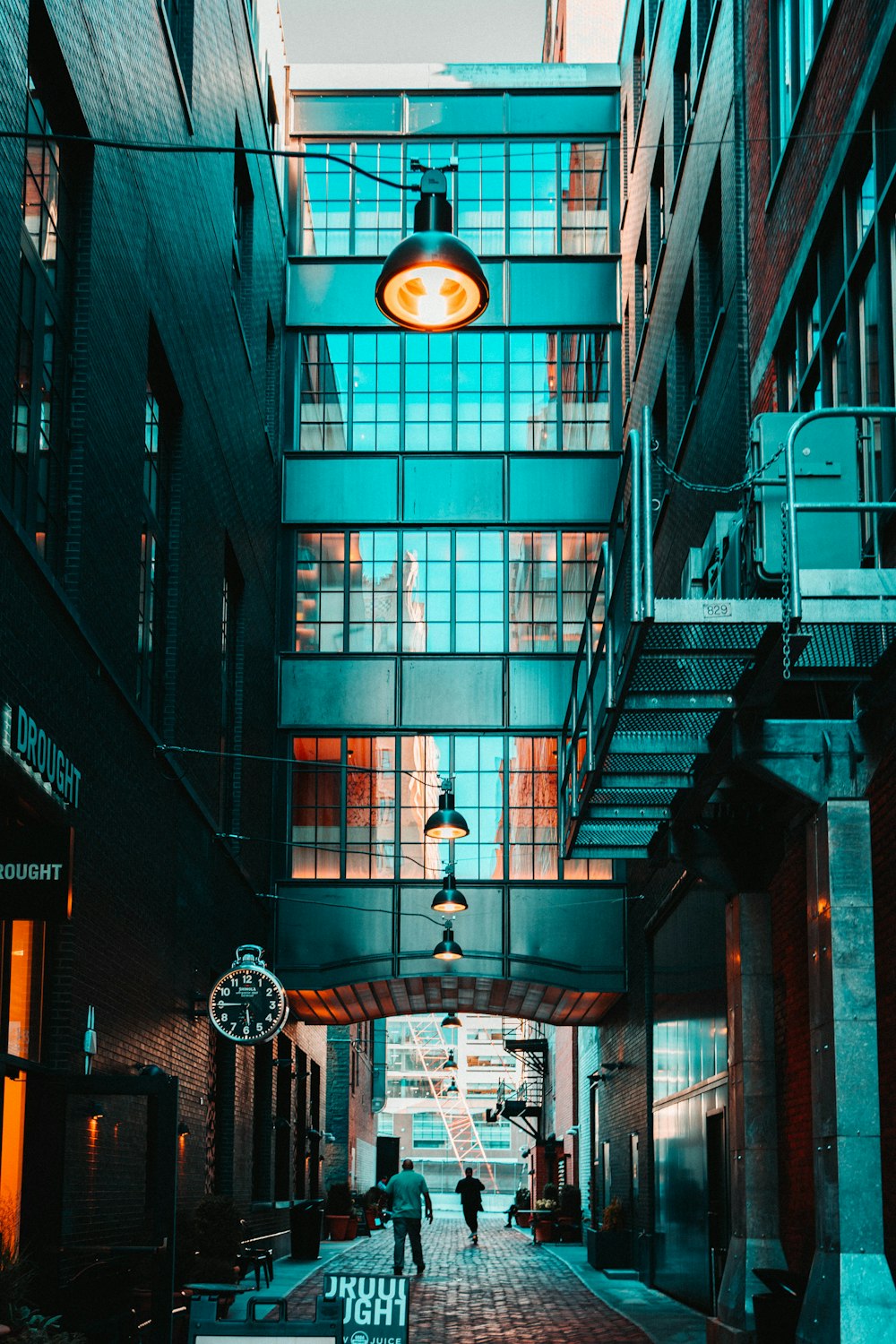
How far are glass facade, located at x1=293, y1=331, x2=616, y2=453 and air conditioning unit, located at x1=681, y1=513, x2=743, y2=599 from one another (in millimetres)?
15419

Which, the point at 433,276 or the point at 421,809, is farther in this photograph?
the point at 421,809

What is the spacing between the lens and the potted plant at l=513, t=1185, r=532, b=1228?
136 feet

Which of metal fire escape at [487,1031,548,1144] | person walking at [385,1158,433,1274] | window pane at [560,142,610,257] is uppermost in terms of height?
window pane at [560,142,610,257]

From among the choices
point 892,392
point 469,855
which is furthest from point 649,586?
point 469,855

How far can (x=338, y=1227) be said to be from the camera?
35.1 m

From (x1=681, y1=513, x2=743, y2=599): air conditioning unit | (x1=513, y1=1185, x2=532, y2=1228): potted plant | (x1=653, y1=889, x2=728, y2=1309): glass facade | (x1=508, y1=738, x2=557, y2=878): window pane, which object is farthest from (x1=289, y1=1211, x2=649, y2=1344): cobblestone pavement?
(x1=513, y1=1185, x2=532, y2=1228): potted plant

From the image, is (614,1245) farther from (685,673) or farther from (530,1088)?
(530,1088)

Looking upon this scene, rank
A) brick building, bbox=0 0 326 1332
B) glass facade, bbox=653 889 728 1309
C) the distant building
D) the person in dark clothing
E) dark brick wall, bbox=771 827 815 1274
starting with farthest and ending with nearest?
the distant building < the person in dark clothing < glass facade, bbox=653 889 728 1309 < dark brick wall, bbox=771 827 815 1274 < brick building, bbox=0 0 326 1332

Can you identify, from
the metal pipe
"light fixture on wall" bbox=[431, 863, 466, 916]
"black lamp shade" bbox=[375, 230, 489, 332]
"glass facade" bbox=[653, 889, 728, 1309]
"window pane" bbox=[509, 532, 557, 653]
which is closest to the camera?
"black lamp shade" bbox=[375, 230, 489, 332]

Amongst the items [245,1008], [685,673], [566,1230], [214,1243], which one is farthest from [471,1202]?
[685,673]

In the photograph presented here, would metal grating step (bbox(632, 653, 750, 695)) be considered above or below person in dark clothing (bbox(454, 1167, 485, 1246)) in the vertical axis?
above

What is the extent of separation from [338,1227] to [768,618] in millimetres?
27852

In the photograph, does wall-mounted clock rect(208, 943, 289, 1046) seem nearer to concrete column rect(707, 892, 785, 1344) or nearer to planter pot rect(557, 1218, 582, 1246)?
concrete column rect(707, 892, 785, 1344)

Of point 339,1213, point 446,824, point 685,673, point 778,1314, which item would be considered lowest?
point 339,1213
